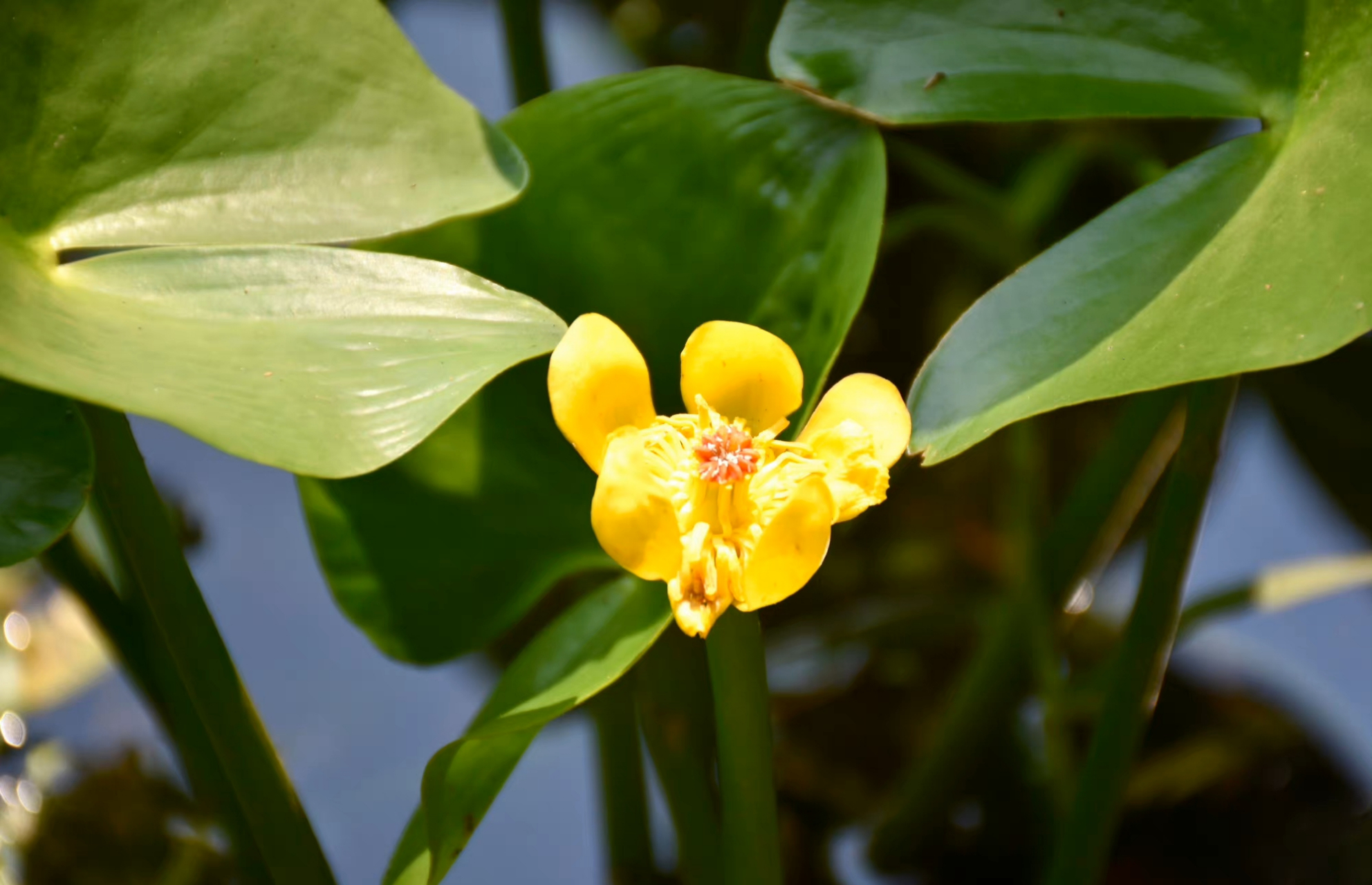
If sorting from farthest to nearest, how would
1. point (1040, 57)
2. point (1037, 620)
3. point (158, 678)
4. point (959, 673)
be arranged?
point (959, 673) → point (1037, 620) → point (158, 678) → point (1040, 57)

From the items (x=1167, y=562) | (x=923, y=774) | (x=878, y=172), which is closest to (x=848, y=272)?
(x=878, y=172)

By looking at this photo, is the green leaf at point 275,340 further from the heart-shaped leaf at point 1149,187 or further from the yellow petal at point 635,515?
the heart-shaped leaf at point 1149,187

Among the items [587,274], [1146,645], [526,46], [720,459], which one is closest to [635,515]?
[720,459]

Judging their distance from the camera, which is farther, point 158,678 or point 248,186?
point 158,678

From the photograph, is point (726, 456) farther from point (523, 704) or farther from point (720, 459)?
point (523, 704)

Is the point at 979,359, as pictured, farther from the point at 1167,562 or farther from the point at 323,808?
the point at 323,808

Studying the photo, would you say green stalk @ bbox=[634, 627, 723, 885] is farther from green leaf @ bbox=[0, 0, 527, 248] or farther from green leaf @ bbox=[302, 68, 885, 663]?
green leaf @ bbox=[0, 0, 527, 248]
